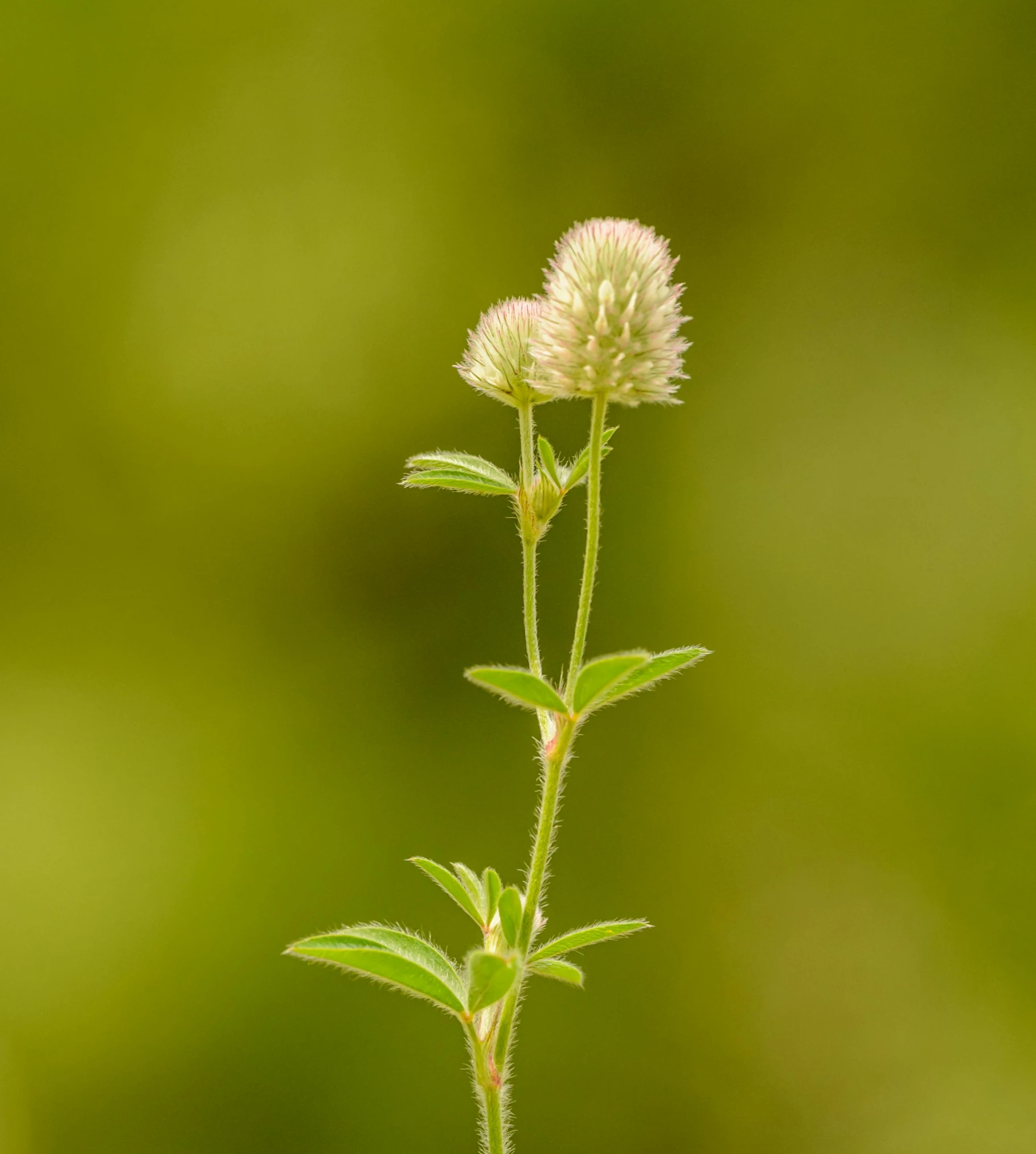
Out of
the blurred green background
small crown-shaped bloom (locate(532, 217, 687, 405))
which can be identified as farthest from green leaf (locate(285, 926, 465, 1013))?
the blurred green background

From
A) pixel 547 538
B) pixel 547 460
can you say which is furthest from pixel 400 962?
pixel 547 538

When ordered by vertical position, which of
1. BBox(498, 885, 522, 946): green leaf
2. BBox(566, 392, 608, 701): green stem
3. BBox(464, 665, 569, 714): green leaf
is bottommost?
BBox(498, 885, 522, 946): green leaf

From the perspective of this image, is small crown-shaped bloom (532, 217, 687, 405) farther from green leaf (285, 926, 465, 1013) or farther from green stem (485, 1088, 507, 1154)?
green stem (485, 1088, 507, 1154)

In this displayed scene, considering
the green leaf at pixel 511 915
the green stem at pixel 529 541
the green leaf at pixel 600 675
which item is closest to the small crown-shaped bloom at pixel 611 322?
the green stem at pixel 529 541

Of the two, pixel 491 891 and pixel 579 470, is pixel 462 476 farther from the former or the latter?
pixel 491 891

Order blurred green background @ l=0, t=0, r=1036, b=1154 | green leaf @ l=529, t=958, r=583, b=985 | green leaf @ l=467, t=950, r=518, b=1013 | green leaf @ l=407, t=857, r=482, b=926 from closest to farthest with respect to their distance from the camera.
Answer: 1. green leaf @ l=467, t=950, r=518, b=1013
2. green leaf @ l=529, t=958, r=583, b=985
3. green leaf @ l=407, t=857, r=482, b=926
4. blurred green background @ l=0, t=0, r=1036, b=1154

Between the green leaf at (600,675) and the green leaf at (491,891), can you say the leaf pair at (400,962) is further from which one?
the green leaf at (600,675)
